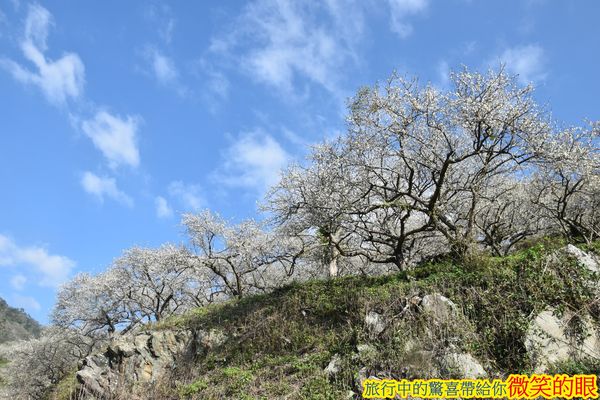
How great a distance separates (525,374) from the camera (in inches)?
431

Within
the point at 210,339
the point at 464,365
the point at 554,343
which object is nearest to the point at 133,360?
the point at 210,339

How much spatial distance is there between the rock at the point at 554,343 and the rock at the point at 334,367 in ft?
17.3

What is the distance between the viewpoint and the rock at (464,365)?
36.3 feet

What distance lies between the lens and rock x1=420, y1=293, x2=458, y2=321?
12.8 metres

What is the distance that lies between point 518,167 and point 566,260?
4139mm

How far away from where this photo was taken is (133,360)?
1875 centimetres

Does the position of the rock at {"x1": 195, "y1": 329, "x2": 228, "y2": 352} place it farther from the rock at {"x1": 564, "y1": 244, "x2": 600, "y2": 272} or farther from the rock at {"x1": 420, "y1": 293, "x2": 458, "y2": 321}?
the rock at {"x1": 564, "y1": 244, "x2": 600, "y2": 272}

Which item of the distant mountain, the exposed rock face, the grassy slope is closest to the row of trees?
the grassy slope

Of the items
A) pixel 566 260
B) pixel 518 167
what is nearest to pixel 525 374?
pixel 566 260

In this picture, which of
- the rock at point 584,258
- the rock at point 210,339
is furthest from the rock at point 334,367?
the rock at point 584,258

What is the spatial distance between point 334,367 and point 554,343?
617 centimetres

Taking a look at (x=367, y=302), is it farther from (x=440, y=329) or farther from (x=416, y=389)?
(x=416, y=389)

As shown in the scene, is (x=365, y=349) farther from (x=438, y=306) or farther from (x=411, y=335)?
(x=438, y=306)

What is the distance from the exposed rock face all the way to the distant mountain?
10947 centimetres
